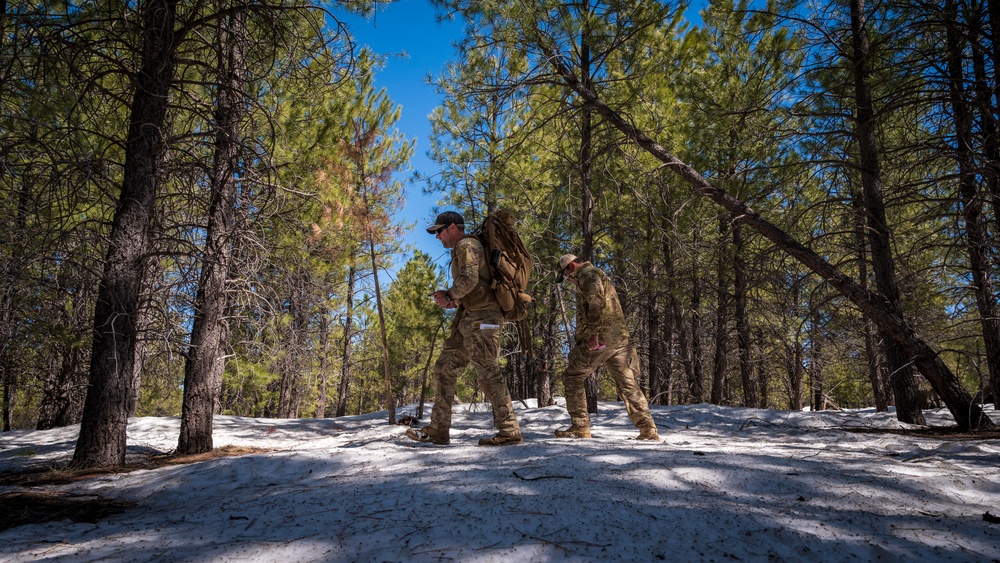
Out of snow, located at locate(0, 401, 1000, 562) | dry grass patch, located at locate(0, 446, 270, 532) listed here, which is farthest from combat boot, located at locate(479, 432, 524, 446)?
dry grass patch, located at locate(0, 446, 270, 532)

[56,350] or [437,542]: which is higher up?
[56,350]

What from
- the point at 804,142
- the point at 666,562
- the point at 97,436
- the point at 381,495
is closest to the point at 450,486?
the point at 381,495

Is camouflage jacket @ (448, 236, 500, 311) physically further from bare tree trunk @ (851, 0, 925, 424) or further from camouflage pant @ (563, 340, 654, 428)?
bare tree trunk @ (851, 0, 925, 424)

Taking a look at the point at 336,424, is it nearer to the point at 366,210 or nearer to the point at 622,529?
the point at 366,210

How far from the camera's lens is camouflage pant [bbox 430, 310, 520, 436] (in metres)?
4.68

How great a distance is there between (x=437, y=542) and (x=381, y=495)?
84 cm

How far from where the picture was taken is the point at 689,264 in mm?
10789

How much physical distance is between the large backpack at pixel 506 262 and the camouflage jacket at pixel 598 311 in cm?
80

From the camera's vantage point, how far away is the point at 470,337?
470 cm

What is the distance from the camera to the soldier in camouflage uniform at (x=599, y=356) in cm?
532

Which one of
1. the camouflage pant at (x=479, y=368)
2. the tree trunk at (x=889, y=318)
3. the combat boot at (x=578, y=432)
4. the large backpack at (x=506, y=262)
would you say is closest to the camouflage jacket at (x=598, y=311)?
the large backpack at (x=506, y=262)

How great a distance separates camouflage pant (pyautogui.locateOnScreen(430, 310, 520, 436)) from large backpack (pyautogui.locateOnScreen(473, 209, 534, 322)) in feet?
0.58

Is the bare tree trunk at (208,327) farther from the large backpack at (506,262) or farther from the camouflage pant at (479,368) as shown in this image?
the large backpack at (506,262)

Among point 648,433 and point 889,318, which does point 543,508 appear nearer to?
point 648,433
